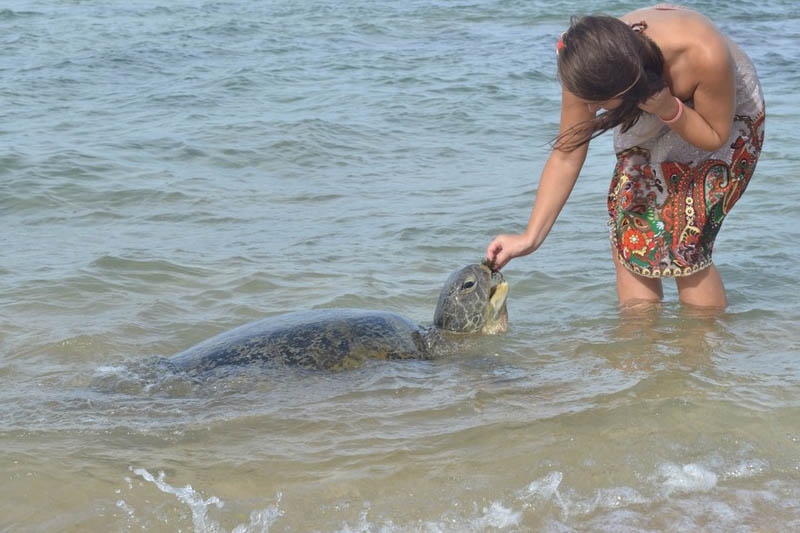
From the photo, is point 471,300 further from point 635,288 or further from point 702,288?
point 702,288

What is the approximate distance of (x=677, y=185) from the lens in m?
3.44

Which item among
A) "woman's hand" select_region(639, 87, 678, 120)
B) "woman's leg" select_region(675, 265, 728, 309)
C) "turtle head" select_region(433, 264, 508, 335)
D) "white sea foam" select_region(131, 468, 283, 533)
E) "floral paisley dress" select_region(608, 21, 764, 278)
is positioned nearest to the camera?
"white sea foam" select_region(131, 468, 283, 533)

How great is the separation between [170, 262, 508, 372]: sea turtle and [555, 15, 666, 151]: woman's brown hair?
4.15ft

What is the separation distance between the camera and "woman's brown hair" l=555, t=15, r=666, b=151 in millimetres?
2539

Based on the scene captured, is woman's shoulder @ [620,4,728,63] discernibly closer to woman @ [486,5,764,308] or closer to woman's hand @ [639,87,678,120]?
woman @ [486,5,764,308]

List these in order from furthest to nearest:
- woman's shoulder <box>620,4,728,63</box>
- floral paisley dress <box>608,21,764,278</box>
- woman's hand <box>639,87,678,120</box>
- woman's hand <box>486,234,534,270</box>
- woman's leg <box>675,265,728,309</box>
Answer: woman's leg <box>675,265,728,309</box> → woman's hand <box>486,234,534,270</box> → floral paisley dress <box>608,21,764,278</box> → woman's shoulder <box>620,4,728,63</box> → woman's hand <box>639,87,678,120</box>

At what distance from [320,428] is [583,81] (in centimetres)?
138

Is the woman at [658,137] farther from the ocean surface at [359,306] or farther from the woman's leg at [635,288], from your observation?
the ocean surface at [359,306]

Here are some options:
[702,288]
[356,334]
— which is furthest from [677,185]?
[356,334]

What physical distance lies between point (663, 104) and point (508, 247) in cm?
90

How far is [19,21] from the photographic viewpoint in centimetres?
1484

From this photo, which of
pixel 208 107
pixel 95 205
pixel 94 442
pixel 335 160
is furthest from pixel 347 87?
pixel 94 442

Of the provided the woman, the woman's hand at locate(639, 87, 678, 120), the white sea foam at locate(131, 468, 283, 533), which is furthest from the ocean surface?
the woman's hand at locate(639, 87, 678, 120)

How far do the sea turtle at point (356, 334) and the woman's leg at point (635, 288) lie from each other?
475mm
